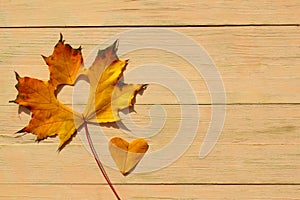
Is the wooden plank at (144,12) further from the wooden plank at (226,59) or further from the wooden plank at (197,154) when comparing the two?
the wooden plank at (197,154)

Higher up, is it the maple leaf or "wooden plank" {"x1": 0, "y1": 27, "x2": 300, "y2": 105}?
"wooden plank" {"x1": 0, "y1": 27, "x2": 300, "y2": 105}

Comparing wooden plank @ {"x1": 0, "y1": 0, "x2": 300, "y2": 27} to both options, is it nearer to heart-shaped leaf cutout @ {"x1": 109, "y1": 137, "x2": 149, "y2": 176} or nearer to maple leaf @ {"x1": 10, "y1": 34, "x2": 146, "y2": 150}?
maple leaf @ {"x1": 10, "y1": 34, "x2": 146, "y2": 150}

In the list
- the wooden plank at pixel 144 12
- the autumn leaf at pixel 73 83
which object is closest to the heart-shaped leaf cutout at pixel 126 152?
the autumn leaf at pixel 73 83

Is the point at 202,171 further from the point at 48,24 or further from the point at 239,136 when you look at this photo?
the point at 48,24

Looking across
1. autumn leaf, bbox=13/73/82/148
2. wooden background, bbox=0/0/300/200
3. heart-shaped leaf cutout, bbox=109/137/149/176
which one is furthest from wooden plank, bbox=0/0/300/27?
heart-shaped leaf cutout, bbox=109/137/149/176

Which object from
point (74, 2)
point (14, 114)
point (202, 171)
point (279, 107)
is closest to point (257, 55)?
point (279, 107)

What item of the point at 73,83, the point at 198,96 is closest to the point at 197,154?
the point at 198,96

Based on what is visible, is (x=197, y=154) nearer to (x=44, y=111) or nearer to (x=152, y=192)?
(x=152, y=192)
